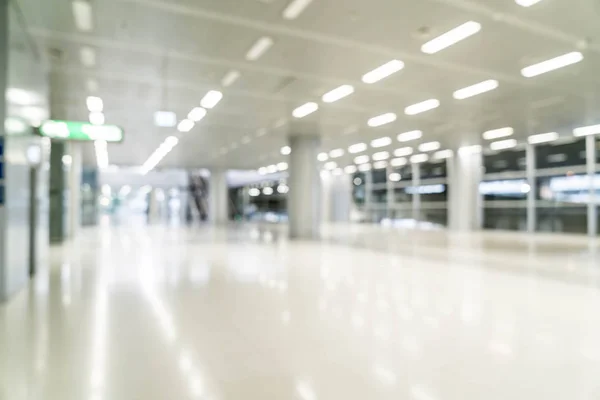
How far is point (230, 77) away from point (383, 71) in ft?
12.2

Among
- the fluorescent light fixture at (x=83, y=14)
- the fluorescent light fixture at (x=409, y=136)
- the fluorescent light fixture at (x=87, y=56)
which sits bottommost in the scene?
the fluorescent light fixture at (x=83, y=14)

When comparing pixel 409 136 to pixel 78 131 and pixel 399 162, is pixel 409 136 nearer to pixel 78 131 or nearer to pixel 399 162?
pixel 399 162

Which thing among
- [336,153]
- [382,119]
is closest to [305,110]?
[382,119]

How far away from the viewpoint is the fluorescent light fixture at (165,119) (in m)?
14.8

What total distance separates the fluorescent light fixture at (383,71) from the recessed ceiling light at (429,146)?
1205 cm

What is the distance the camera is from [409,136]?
64.2 feet

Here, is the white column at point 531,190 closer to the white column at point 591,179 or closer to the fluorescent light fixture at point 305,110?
the white column at point 591,179

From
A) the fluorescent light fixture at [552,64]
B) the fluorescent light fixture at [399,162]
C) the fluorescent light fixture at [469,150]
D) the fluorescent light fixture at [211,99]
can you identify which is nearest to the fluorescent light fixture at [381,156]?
the fluorescent light fixture at [399,162]

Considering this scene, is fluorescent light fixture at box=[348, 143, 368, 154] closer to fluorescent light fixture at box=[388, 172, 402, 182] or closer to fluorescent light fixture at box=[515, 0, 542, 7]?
fluorescent light fixture at box=[388, 172, 402, 182]

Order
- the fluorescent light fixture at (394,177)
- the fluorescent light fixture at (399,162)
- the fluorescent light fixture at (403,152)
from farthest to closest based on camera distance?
1. the fluorescent light fixture at (394,177)
2. the fluorescent light fixture at (399,162)
3. the fluorescent light fixture at (403,152)

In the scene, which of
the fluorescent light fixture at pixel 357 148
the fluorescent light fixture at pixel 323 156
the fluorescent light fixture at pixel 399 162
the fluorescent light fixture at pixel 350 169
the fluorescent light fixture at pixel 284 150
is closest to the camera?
the fluorescent light fixture at pixel 357 148

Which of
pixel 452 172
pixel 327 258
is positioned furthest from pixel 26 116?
pixel 452 172

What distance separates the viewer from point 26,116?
25.6ft

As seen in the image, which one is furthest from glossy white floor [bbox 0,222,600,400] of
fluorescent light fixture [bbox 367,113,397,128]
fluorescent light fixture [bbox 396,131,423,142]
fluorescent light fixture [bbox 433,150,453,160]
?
fluorescent light fixture [bbox 433,150,453,160]
